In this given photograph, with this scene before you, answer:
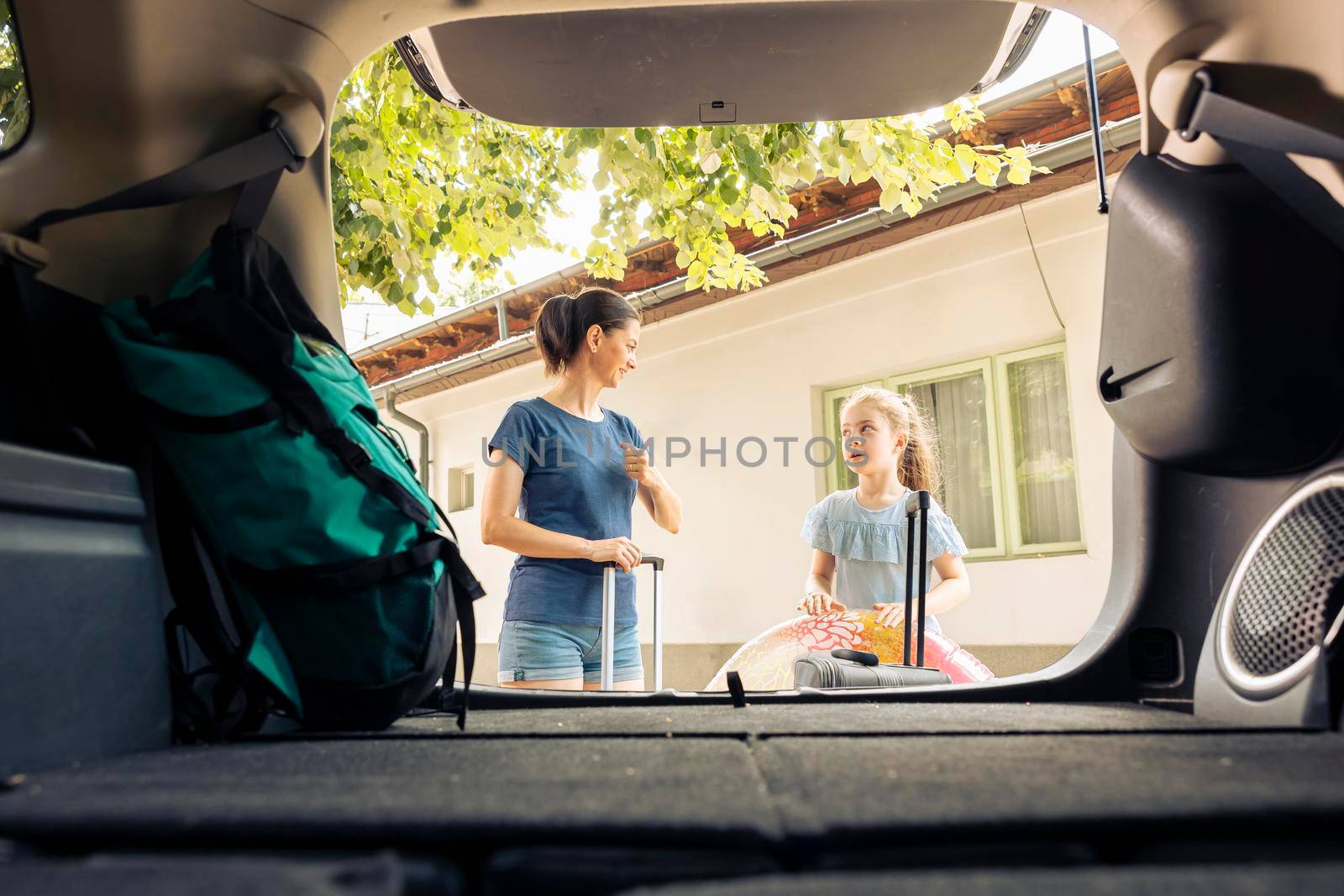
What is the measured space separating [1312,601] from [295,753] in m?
1.12

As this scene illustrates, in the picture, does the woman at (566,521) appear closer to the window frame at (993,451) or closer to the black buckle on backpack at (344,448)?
the black buckle on backpack at (344,448)

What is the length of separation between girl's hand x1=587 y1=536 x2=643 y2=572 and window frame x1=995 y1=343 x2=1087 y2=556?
3061 millimetres

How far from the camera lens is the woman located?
7.89 feet

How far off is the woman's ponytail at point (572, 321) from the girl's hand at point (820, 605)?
0.98m

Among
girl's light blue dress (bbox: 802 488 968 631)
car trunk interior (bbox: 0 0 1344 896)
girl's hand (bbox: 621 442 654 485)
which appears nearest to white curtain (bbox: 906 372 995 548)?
girl's light blue dress (bbox: 802 488 968 631)

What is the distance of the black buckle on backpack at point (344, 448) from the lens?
118cm

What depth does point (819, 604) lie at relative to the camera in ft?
9.74

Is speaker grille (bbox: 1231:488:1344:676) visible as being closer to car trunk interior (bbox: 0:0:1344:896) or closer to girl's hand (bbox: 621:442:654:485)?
car trunk interior (bbox: 0:0:1344:896)

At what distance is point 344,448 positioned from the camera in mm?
1184

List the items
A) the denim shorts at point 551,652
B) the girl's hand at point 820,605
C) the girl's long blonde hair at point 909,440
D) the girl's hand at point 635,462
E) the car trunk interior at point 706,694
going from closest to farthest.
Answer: the car trunk interior at point 706,694
the denim shorts at point 551,652
the girl's hand at point 635,462
the girl's hand at point 820,605
the girl's long blonde hair at point 909,440

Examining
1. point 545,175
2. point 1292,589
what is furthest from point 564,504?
point 545,175

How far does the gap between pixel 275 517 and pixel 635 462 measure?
1517 millimetres

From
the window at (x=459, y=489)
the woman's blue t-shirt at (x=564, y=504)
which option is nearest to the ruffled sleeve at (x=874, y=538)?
the woman's blue t-shirt at (x=564, y=504)

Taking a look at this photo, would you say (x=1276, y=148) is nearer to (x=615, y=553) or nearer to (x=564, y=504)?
(x=615, y=553)
